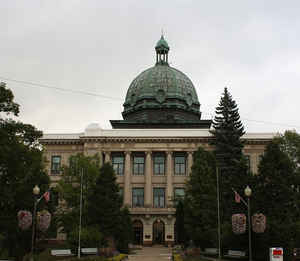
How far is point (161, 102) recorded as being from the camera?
75.5 m

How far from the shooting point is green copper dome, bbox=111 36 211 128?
73.6 meters

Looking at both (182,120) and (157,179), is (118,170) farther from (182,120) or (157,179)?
(182,120)

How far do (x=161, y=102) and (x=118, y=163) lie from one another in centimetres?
1421

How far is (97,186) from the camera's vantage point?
145ft

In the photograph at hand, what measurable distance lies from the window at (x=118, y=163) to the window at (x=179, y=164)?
7.85m

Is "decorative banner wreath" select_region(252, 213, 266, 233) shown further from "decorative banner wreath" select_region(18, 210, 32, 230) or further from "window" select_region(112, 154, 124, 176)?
"window" select_region(112, 154, 124, 176)

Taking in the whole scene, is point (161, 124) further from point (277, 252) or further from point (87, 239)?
point (277, 252)

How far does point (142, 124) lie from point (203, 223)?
104ft

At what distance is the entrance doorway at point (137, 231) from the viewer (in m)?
63.8

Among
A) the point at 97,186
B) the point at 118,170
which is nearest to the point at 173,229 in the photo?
the point at 118,170

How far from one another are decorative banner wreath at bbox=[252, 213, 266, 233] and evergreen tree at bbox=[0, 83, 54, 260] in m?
16.3

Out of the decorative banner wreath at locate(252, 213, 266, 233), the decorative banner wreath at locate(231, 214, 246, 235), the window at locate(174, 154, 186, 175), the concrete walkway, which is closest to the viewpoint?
the decorative banner wreath at locate(252, 213, 266, 233)

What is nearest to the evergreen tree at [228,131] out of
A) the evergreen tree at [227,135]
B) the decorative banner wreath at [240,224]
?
the evergreen tree at [227,135]

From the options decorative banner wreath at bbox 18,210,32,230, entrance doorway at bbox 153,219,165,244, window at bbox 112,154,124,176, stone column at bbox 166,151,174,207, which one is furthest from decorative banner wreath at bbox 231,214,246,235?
window at bbox 112,154,124,176
